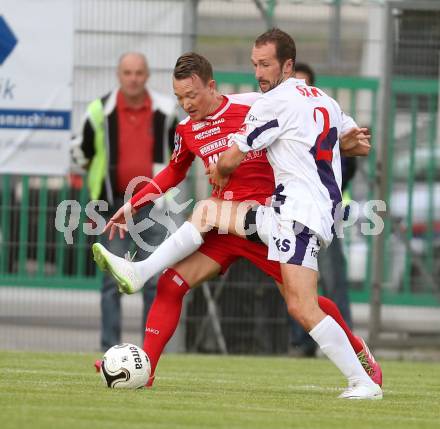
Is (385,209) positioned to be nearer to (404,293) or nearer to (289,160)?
(404,293)

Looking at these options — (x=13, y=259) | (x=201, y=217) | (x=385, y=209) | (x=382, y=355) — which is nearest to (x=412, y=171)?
(x=385, y=209)

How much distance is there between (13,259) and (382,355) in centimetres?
346

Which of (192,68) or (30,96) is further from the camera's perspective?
(30,96)

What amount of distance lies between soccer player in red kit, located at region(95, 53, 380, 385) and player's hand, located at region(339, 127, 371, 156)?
46 cm

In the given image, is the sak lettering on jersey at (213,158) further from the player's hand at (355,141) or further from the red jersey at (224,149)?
the player's hand at (355,141)

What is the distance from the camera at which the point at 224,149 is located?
27.7ft

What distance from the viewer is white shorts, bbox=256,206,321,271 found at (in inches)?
311

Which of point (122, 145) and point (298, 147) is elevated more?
point (122, 145)

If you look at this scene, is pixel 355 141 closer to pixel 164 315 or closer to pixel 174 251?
pixel 174 251

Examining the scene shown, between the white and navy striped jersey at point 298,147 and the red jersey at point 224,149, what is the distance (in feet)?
1.11

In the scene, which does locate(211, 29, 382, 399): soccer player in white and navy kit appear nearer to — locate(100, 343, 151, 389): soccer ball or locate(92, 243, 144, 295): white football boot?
locate(92, 243, 144, 295): white football boot

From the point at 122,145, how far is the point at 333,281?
7.17 feet

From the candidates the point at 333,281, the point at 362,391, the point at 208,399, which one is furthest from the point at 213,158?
the point at 333,281

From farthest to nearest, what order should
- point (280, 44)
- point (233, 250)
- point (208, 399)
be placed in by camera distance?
point (233, 250)
point (280, 44)
point (208, 399)
